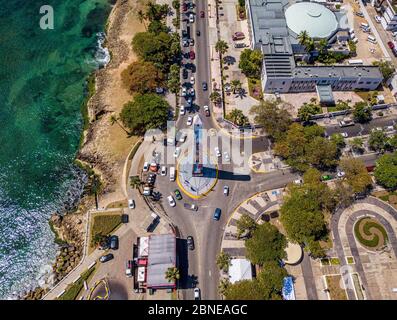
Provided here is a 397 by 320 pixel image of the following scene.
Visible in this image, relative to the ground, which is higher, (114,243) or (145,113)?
(145,113)

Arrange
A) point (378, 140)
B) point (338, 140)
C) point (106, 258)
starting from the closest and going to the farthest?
point (106, 258)
point (378, 140)
point (338, 140)

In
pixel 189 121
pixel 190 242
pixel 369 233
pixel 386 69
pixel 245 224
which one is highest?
pixel 386 69

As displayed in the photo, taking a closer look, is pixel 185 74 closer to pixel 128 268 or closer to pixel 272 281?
pixel 128 268

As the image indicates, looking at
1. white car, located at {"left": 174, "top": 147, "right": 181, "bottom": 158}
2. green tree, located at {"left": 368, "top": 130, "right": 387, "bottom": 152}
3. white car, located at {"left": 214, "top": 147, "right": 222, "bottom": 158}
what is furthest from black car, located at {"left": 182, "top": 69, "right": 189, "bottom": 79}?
green tree, located at {"left": 368, "top": 130, "right": 387, "bottom": 152}

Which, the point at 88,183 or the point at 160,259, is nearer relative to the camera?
the point at 160,259

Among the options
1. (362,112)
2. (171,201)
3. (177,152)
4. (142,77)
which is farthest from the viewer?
(142,77)

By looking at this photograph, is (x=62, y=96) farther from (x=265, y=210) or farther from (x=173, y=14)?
(x=265, y=210)

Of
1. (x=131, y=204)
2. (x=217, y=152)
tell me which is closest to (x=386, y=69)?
(x=217, y=152)
